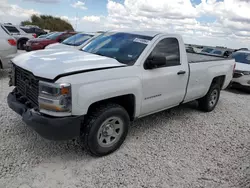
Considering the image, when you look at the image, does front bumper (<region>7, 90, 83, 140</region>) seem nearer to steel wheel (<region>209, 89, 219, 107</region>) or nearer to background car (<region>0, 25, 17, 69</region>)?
steel wheel (<region>209, 89, 219, 107</region>)

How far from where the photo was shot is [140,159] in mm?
3383

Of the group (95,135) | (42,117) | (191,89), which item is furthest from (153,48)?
(42,117)

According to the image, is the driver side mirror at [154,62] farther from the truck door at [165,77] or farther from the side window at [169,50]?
the side window at [169,50]

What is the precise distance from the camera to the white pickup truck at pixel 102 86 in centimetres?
279

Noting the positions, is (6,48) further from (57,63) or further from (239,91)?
(239,91)

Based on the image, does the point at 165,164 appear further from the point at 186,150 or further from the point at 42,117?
the point at 42,117

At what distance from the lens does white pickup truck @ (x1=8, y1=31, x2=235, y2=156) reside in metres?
2.79

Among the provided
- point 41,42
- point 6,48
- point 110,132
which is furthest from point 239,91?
point 41,42

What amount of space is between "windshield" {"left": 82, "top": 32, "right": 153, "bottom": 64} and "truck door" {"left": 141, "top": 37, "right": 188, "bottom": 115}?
0.22 meters

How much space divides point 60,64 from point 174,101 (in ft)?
7.54

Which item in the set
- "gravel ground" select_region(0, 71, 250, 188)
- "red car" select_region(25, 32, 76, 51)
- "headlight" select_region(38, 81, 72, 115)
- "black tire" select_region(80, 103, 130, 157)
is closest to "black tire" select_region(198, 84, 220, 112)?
"gravel ground" select_region(0, 71, 250, 188)

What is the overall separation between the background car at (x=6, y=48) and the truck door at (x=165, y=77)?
4.92m

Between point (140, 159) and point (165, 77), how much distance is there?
1.43 meters

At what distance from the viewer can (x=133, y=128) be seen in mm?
4387
